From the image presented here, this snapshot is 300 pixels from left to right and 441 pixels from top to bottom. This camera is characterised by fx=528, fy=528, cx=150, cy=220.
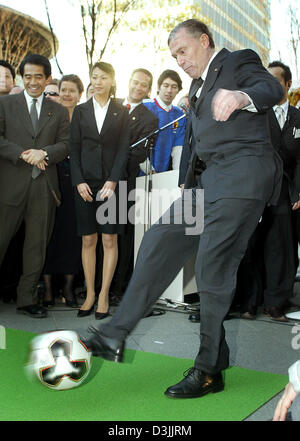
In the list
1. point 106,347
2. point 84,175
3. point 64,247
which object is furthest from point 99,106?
point 106,347

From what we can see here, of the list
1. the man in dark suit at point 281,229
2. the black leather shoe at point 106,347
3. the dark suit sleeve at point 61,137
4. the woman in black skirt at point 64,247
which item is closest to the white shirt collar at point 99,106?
the dark suit sleeve at point 61,137

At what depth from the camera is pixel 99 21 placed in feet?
46.4

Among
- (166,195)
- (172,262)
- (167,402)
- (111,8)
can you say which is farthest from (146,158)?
(111,8)

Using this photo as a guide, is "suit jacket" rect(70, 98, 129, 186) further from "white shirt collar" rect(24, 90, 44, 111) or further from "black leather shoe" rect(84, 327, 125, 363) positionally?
"black leather shoe" rect(84, 327, 125, 363)

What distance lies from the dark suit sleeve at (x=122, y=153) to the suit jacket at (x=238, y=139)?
2007 mm

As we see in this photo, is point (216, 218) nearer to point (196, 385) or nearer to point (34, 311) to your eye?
point (196, 385)

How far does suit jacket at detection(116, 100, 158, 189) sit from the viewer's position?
5391mm

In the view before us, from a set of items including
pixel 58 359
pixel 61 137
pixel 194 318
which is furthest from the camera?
pixel 61 137

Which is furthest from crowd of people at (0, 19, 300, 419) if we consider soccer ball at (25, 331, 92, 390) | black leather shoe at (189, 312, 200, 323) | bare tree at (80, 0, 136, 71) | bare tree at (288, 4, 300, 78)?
bare tree at (288, 4, 300, 78)

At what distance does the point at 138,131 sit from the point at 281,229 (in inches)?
72.4

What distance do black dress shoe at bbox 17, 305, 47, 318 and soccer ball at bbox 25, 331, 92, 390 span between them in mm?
2054

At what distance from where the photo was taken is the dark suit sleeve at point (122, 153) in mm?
4836

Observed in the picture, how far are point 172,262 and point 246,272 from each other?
235 centimetres
